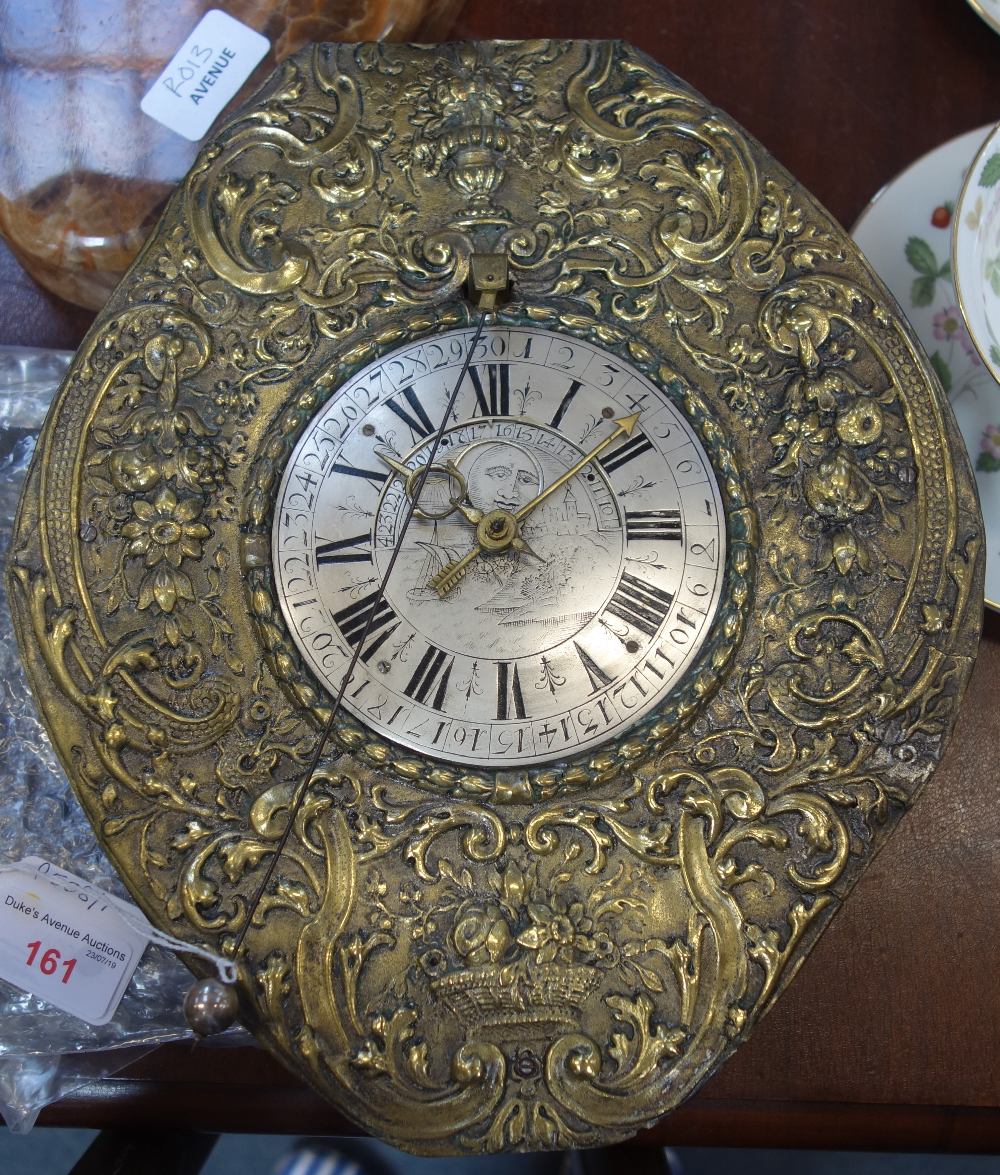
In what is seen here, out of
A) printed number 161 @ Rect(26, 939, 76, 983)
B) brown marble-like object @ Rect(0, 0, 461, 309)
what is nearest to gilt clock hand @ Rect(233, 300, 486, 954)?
printed number 161 @ Rect(26, 939, 76, 983)

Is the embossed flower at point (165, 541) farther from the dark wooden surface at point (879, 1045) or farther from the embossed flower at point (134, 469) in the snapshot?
the dark wooden surface at point (879, 1045)

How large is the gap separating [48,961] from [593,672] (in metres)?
0.56

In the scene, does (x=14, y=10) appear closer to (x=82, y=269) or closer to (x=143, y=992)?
(x=82, y=269)

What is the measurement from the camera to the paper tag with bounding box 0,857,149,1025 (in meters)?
1.04

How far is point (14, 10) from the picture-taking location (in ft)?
Answer: 4.41

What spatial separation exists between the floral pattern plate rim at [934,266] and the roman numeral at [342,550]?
75cm

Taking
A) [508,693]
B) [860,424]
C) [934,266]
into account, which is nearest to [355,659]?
[508,693]

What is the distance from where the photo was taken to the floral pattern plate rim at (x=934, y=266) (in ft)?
4.43

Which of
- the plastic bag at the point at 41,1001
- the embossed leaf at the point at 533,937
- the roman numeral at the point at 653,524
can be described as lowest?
the plastic bag at the point at 41,1001

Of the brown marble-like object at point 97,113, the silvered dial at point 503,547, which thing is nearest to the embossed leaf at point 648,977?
the silvered dial at point 503,547

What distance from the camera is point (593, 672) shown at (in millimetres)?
945

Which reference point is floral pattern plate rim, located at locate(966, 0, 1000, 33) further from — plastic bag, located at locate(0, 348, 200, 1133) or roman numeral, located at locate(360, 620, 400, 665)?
plastic bag, located at locate(0, 348, 200, 1133)

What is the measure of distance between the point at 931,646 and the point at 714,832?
0.24 meters

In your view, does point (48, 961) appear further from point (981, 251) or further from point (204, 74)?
point (981, 251)
